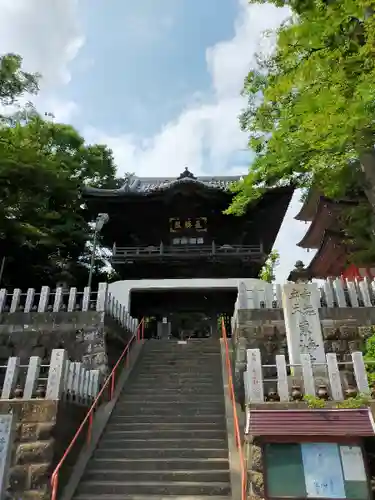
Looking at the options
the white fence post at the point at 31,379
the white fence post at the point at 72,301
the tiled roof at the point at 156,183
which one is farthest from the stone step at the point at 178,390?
the tiled roof at the point at 156,183

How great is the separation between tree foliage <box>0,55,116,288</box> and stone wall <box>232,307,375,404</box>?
9.78m

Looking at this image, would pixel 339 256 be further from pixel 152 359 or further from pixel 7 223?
pixel 7 223

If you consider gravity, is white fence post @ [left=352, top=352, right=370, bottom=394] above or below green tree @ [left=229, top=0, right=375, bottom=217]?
below

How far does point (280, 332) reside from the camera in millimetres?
10625

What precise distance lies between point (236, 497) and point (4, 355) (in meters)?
8.48

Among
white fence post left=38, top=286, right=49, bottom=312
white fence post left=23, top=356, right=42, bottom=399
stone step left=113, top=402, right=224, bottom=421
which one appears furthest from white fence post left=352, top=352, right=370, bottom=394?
white fence post left=38, top=286, right=49, bottom=312

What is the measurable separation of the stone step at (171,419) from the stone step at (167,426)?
50 millimetres

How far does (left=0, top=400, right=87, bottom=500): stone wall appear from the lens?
19.5 feet

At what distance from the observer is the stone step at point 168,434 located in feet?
26.1

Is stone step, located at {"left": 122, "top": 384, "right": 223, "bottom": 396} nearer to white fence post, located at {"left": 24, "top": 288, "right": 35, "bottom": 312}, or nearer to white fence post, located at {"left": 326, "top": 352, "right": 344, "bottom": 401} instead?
white fence post, located at {"left": 24, "top": 288, "right": 35, "bottom": 312}

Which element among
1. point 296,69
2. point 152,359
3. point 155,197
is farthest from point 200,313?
point 296,69

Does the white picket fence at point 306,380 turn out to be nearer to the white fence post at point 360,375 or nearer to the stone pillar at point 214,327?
the white fence post at point 360,375

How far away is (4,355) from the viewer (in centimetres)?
1173

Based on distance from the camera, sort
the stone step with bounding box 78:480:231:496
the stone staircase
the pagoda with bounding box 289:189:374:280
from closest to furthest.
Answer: the stone step with bounding box 78:480:231:496
the stone staircase
the pagoda with bounding box 289:189:374:280
